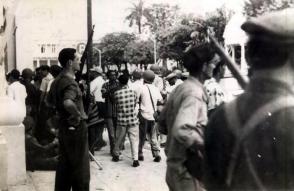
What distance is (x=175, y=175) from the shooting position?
12.0ft

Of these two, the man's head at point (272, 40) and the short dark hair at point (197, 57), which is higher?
the man's head at point (272, 40)

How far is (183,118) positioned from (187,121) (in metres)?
0.04

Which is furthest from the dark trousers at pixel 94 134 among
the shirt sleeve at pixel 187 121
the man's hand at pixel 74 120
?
the shirt sleeve at pixel 187 121

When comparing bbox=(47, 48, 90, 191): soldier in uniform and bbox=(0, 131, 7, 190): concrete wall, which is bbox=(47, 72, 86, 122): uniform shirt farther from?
bbox=(0, 131, 7, 190): concrete wall

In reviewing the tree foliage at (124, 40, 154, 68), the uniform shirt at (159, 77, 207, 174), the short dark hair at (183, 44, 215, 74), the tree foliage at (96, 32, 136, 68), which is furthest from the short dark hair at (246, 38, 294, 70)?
the tree foliage at (96, 32, 136, 68)

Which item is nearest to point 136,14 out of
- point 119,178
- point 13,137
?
point 119,178

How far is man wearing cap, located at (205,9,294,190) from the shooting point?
195cm

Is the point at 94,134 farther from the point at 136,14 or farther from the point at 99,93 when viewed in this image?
the point at 136,14

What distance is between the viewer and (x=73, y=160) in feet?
17.6

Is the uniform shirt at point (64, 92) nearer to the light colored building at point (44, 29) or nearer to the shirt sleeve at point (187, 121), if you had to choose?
the shirt sleeve at point (187, 121)

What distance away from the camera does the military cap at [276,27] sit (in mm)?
2002

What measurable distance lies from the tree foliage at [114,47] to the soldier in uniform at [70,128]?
6263cm

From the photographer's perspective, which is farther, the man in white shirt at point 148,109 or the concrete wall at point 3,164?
the man in white shirt at point 148,109

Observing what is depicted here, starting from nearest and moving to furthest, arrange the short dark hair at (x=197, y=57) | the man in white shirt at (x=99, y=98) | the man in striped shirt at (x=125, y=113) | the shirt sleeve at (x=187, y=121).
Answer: the shirt sleeve at (x=187, y=121)
the short dark hair at (x=197, y=57)
the man in striped shirt at (x=125, y=113)
the man in white shirt at (x=99, y=98)
